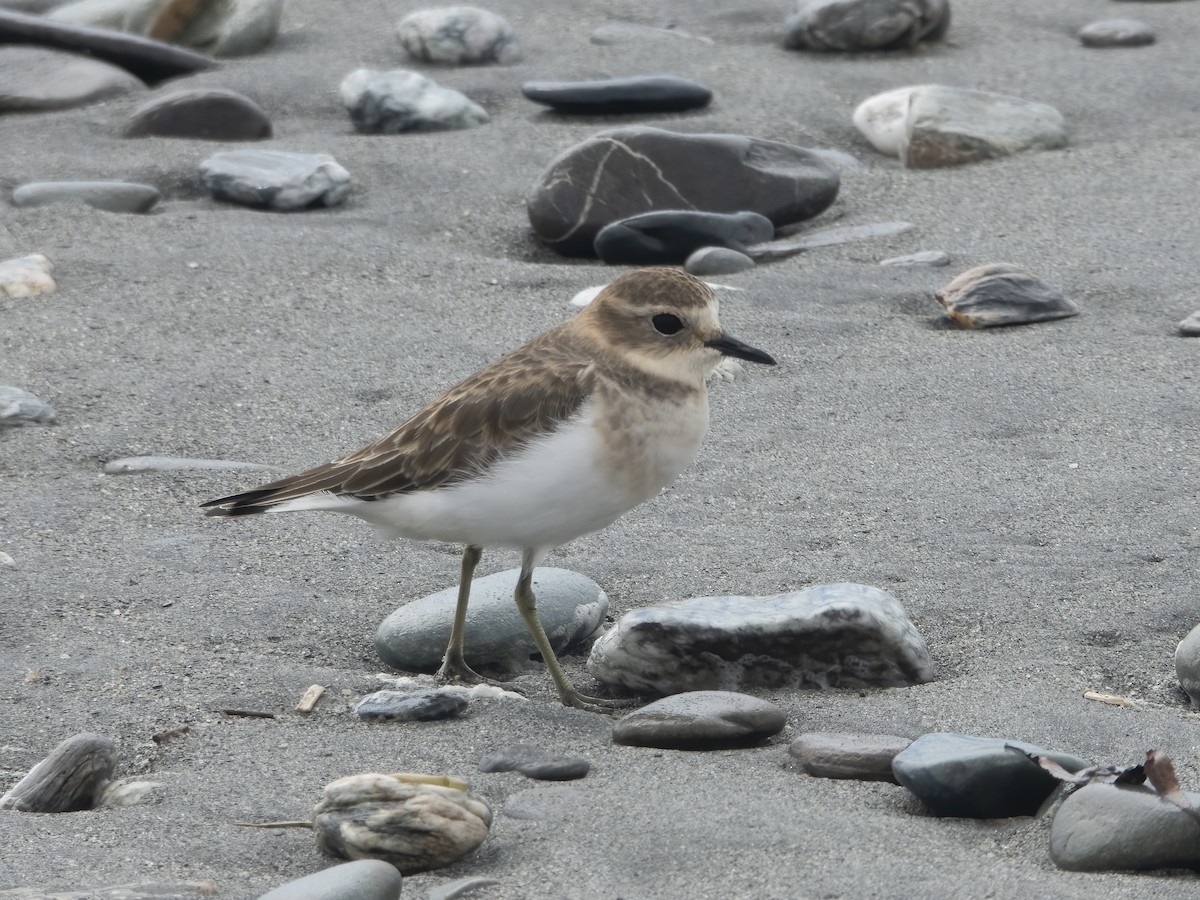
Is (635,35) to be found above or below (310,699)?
above

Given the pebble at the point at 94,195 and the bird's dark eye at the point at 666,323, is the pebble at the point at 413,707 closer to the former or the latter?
the bird's dark eye at the point at 666,323

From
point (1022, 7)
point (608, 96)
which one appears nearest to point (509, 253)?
point (608, 96)

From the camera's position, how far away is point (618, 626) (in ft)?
13.2

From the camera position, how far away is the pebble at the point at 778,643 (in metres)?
3.89

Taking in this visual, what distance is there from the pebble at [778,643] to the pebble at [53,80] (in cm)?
580

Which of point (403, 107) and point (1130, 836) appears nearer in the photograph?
point (1130, 836)

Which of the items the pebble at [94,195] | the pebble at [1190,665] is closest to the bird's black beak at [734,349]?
the pebble at [1190,665]

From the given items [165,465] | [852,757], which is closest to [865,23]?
[165,465]

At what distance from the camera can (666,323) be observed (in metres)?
4.16

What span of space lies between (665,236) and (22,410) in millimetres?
2759

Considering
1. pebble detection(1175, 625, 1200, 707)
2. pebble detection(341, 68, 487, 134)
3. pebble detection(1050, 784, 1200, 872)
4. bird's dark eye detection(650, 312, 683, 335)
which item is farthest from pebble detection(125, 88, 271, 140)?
pebble detection(1050, 784, 1200, 872)

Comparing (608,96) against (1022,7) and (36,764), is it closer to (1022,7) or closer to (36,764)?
(1022,7)

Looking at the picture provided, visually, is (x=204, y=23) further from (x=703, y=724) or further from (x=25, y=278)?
(x=703, y=724)

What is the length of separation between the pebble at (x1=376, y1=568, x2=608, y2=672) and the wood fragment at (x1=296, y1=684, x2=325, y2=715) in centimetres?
38
